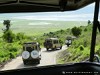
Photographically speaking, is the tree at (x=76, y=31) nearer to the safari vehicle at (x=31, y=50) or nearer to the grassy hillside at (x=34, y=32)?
the grassy hillside at (x=34, y=32)

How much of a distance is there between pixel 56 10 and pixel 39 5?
14 centimetres

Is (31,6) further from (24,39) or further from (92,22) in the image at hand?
(24,39)

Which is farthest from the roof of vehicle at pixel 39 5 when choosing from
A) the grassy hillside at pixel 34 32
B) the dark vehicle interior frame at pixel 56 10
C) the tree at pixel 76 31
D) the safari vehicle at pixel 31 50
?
the safari vehicle at pixel 31 50

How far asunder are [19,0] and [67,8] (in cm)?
37

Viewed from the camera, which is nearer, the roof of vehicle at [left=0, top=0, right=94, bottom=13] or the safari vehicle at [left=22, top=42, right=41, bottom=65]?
the roof of vehicle at [left=0, top=0, right=94, bottom=13]

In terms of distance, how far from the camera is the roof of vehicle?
1815mm

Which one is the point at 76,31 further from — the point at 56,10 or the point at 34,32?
the point at 56,10

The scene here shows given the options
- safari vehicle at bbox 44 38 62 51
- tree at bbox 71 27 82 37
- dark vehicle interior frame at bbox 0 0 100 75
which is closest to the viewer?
dark vehicle interior frame at bbox 0 0 100 75

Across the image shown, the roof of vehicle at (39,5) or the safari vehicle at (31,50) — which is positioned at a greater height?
the roof of vehicle at (39,5)

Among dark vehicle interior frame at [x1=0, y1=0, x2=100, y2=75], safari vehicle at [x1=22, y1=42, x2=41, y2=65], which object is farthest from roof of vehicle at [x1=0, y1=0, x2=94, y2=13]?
safari vehicle at [x1=22, y1=42, x2=41, y2=65]

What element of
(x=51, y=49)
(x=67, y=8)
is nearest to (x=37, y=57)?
(x=51, y=49)

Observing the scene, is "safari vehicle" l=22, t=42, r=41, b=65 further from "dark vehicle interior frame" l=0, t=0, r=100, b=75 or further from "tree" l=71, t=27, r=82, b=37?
"dark vehicle interior frame" l=0, t=0, r=100, b=75

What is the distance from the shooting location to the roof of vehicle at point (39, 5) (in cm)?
182

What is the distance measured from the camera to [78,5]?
188 centimetres
